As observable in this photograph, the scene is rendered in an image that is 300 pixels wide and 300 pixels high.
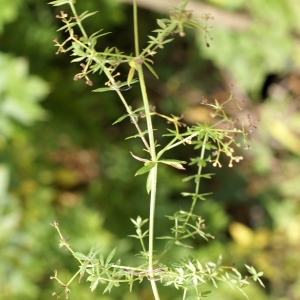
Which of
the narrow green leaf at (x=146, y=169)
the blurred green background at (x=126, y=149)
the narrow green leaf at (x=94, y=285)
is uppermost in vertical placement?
the narrow green leaf at (x=146, y=169)

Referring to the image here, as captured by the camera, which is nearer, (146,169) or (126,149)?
(146,169)

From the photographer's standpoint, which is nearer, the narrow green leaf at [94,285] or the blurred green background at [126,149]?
the narrow green leaf at [94,285]

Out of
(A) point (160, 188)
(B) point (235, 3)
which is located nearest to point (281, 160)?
(A) point (160, 188)

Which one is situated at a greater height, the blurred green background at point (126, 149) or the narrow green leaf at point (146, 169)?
the narrow green leaf at point (146, 169)

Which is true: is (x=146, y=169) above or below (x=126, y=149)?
above

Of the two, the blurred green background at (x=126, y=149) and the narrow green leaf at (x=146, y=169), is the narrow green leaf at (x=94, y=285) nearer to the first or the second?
the narrow green leaf at (x=146, y=169)

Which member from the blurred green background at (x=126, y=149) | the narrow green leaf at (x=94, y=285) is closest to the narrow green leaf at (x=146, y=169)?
the narrow green leaf at (x=94, y=285)

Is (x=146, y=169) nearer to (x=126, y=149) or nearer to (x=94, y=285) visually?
(x=94, y=285)

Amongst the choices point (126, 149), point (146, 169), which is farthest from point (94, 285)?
point (126, 149)

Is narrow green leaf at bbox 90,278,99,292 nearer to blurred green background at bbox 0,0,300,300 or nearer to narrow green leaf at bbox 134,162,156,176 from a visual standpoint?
narrow green leaf at bbox 134,162,156,176
